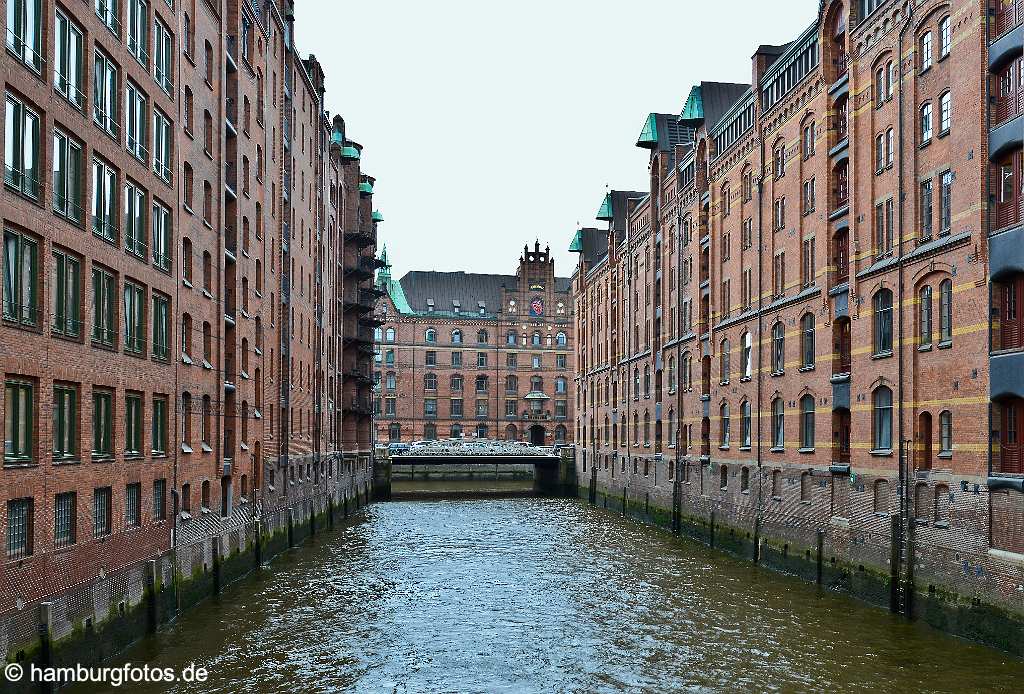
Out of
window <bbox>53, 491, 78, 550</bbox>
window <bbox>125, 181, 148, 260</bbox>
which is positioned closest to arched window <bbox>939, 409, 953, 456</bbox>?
window <bbox>53, 491, 78, 550</bbox>

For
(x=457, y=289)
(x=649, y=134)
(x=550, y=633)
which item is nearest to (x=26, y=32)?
(x=550, y=633)

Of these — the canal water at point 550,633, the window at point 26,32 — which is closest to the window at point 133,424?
the canal water at point 550,633

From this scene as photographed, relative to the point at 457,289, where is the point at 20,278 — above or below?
below

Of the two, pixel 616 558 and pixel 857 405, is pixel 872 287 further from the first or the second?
pixel 616 558

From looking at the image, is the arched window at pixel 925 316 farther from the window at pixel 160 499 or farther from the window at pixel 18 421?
the window at pixel 18 421

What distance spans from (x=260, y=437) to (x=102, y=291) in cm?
1722

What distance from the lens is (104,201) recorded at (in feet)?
78.7

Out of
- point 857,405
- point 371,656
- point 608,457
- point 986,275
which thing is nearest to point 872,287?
point 857,405

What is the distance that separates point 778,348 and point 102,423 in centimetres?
2447

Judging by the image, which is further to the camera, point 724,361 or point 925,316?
point 724,361

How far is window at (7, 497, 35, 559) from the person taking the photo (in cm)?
1869

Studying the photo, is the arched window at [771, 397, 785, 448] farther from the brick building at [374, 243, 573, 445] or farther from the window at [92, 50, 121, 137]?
the brick building at [374, 243, 573, 445]

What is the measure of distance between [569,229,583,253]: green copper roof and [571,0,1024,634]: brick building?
3178 cm

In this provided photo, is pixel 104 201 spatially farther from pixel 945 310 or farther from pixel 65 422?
pixel 945 310
